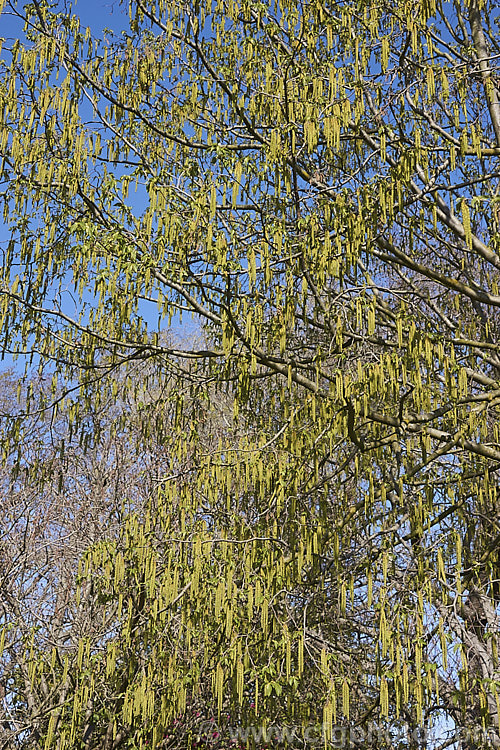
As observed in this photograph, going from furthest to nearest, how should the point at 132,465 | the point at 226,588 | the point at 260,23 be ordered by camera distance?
the point at 132,465, the point at 260,23, the point at 226,588

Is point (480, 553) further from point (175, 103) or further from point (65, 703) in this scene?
point (175, 103)

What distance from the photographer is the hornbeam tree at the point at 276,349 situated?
4113mm

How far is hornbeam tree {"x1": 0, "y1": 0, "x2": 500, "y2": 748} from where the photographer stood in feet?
13.5

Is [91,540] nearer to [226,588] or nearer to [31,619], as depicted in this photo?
[31,619]

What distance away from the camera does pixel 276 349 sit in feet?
16.4

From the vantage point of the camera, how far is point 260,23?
205 inches

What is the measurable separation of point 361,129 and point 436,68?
2.03 ft

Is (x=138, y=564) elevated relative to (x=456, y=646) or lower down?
elevated

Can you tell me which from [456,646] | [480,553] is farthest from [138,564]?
[480,553]

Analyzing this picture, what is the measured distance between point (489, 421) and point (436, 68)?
239cm

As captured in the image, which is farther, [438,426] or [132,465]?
[132,465]

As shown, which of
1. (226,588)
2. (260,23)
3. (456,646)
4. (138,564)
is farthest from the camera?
(260,23)

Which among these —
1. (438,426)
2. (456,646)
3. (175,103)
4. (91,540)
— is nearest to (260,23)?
(175,103)

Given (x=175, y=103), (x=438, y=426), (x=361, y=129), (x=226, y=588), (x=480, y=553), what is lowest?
(x=226, y=588)
